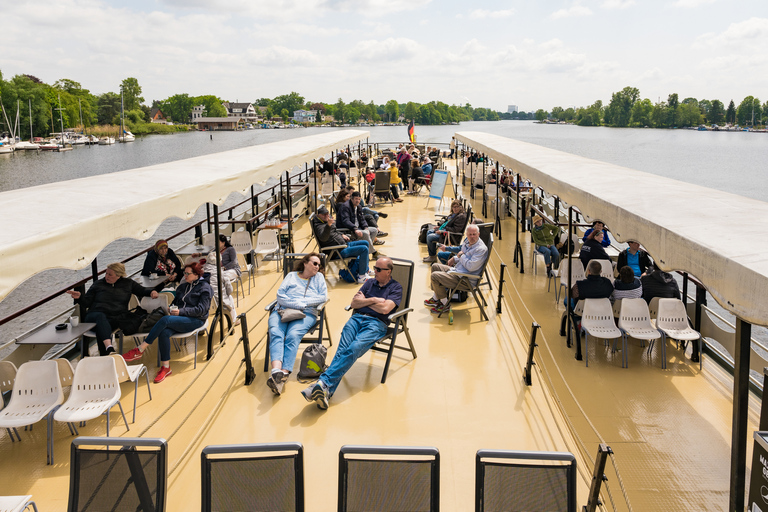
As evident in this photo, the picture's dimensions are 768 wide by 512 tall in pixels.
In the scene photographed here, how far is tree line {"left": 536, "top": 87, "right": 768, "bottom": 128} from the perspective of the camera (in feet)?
509

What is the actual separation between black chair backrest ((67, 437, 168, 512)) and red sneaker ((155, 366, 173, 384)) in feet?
9.75

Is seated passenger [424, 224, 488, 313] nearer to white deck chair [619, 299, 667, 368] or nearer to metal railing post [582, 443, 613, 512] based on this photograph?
white deck chair [619, 299, 667, 368]

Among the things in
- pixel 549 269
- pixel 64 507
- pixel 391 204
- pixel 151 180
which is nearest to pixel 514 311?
pixel 549 269

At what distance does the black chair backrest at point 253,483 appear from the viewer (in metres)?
2.61

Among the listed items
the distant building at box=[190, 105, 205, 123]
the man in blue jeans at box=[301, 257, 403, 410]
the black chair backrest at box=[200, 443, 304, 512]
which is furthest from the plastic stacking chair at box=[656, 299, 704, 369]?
the distant building at box=[190, 105, 205, 123]

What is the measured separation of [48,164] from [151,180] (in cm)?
6208

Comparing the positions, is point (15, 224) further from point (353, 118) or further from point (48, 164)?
point (353, 118)

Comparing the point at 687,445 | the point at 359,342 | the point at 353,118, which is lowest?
the point at 687,445

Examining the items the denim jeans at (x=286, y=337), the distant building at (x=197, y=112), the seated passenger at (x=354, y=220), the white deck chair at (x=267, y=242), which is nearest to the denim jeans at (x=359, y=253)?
the seated passenger at (x=354, y=220)

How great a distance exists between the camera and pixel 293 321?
220 inches

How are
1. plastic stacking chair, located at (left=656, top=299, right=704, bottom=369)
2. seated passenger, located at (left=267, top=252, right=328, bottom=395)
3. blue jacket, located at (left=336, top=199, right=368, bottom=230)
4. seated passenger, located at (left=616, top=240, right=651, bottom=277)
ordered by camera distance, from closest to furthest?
seated passenger, located at (left=267, top=252, right=328, bottom=395) < plastic stacking chair, located at (left=656, top=299, right=704, bottom=369) < seated passenger, located at (left=616, top=240, right=651, bottom=277) < blue jacket, located at (left=336, top=199, right=368, bottom=230)

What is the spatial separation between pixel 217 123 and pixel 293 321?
174 m

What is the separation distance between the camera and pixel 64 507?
374cm

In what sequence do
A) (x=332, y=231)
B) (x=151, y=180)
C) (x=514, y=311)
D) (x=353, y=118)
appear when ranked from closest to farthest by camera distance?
(x=151, y=180)
(x=514, y=311)
(x=332, y=231)
(x=353, y=118)
